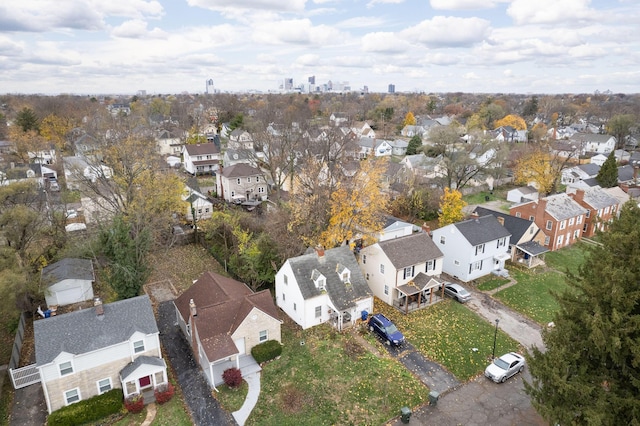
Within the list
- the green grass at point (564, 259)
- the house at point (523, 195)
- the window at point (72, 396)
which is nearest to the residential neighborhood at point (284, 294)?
the window at point (72, 396)

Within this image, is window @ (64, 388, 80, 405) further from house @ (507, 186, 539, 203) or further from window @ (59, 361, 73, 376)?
house @ (507, 186, 539, 203)

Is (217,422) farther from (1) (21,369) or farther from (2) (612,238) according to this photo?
(2) (612,238)

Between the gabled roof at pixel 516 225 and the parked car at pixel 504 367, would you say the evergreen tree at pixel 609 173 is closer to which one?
the gabled roof at pixel 516 225

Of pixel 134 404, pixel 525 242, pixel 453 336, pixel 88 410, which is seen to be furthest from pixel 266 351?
pixel 525 242

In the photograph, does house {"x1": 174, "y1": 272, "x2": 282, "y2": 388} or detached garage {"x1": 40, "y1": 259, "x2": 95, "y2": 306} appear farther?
detached garage {"x1": 40, "y1": 259, "x2": 95, "y2": 306}

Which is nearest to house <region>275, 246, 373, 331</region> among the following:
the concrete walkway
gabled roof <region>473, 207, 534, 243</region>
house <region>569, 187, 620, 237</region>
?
the concrete walkway

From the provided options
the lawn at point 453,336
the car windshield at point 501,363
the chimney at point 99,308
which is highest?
the chimney at point 99,308
